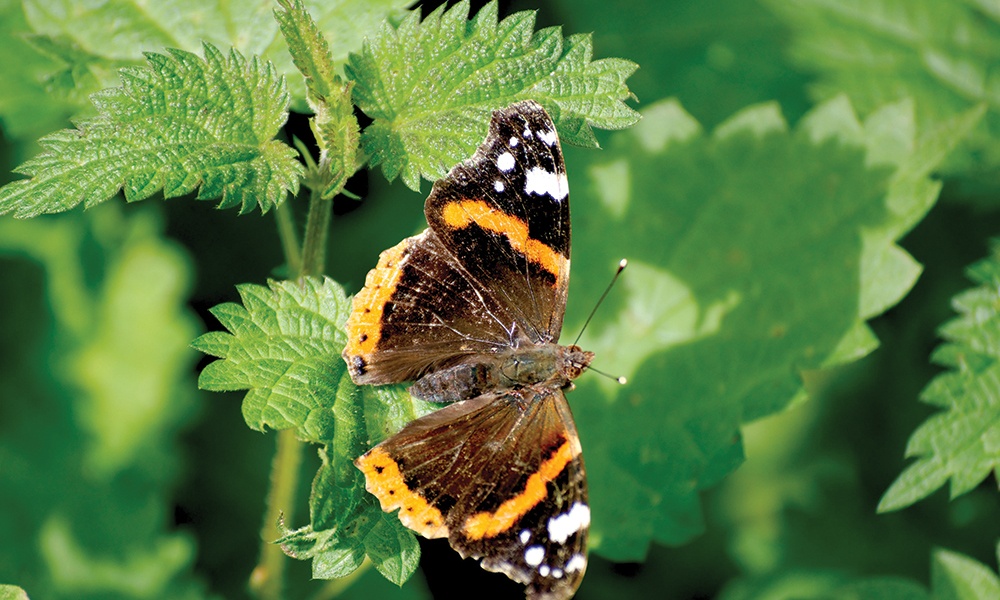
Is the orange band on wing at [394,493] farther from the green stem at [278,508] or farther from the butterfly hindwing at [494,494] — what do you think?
the green stem at [278,508]

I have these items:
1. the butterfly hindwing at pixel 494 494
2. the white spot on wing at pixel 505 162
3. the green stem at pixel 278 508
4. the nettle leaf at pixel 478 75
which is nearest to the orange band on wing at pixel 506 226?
the white spot on wing at pixel 505 162

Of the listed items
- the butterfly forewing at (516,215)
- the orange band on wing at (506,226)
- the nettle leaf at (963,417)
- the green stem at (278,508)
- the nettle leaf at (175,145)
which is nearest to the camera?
the nettle leaf at (175,145)

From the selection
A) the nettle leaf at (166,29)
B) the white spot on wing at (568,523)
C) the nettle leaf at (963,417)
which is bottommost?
the nettle leaf at (963,417)

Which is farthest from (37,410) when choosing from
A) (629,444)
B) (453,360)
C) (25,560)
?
(629,444)

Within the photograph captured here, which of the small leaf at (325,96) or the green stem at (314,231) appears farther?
the green stem at (314,231)

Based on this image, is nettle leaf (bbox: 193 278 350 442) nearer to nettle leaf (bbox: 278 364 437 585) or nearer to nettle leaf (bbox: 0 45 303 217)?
nettle leaf (bbox: 278 364 437 585)

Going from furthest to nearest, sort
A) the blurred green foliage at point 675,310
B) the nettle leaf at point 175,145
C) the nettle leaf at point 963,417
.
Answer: the blurred green foliage at point 675,310 < the nettle leaf at point 963,417 < the nettle leaf at point 175,145

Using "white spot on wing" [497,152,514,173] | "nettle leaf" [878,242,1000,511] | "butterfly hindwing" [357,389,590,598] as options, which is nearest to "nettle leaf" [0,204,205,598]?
"butterfly hindwing" [357,389,590,598]
